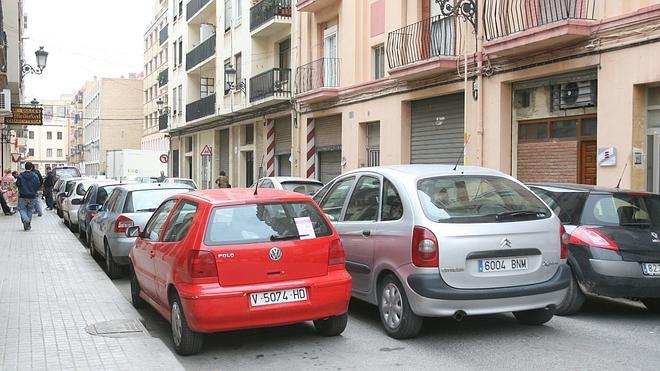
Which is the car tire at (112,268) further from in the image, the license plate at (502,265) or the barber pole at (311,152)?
the barber pole at (311,152)

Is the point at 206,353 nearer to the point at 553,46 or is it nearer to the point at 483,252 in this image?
the point at 483,252

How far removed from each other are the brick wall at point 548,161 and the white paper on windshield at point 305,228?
27.9 feet

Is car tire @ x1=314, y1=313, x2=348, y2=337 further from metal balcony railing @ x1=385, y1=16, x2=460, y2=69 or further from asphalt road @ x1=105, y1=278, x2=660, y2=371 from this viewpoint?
metal balcony railing @ x1=385, y1=16, x2=460, y2=69

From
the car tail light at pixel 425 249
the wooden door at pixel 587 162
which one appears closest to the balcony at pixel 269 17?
the wooden door at pixel 587 162

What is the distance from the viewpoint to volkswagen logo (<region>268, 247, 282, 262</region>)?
5.65 metres

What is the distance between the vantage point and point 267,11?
997 inches

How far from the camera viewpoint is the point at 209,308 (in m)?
5.37

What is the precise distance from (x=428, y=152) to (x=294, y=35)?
9.47 metres

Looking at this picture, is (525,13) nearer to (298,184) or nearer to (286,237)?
(298,184)

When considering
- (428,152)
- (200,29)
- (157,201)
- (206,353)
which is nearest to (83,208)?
(157,201)

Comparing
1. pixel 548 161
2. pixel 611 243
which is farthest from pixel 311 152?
pixel 611 243

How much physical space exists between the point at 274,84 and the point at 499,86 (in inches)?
488

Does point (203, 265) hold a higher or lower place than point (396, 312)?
higher

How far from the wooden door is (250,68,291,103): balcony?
45.2 feet
